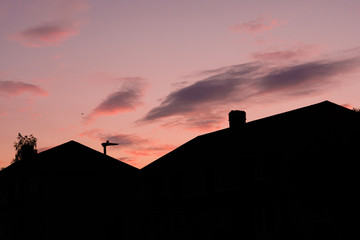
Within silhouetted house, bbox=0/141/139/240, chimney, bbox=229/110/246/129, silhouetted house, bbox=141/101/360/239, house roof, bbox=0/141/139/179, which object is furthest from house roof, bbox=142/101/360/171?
house roof, bbox=0/141/139/179

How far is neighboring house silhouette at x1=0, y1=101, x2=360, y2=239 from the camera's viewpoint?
28859mm

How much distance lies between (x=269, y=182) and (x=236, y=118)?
34.9 ft

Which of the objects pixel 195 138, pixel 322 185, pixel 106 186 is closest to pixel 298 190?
pixel 322 185

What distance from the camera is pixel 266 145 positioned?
3153 centimetres

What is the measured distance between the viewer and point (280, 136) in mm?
31984

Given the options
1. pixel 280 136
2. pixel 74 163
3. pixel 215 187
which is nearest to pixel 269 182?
pixel 280 136

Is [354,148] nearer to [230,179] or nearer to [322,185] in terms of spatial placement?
[322,185]

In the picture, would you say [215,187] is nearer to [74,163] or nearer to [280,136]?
[280,136]

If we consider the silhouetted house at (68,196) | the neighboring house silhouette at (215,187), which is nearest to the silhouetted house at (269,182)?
the neighboring house silhouette at (215,187)

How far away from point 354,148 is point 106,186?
26.4 m

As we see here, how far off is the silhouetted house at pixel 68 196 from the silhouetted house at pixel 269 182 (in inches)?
355

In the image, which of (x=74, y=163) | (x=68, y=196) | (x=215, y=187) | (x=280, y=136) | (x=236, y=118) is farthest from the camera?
(x=74, y=163)

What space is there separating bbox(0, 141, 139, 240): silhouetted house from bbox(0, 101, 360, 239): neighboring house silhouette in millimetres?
96

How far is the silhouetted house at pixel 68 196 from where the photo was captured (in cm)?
4538
